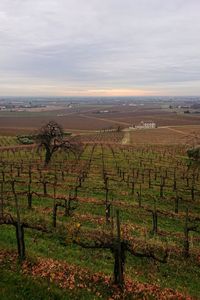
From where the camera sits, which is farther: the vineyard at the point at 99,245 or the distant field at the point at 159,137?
the distant field at the point at 159,137

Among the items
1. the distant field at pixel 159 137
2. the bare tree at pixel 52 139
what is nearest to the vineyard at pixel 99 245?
the bare tree at pixel 52 139

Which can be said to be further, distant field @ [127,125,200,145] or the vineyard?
distant field @ [127,125,200,145]

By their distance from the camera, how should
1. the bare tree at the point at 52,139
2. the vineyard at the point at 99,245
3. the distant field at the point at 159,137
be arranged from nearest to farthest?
the vineyard at the point at 99,245 → the bare tree at the point at 52,139 → the distant field at the point at 159,137

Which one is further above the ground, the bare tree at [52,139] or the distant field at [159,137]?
the bare tree at [52,139]

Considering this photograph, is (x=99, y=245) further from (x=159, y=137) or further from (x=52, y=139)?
(x=159, y=137)

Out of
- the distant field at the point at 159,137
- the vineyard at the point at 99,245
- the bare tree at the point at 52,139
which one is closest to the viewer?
the vineyard at the point at 99,245

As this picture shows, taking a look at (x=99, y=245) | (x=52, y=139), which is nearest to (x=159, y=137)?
(x=52, y=139)

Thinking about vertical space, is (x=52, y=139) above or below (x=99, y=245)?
below

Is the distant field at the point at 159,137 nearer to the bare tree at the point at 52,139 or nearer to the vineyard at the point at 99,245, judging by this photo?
the bare tree at the point at 52,139

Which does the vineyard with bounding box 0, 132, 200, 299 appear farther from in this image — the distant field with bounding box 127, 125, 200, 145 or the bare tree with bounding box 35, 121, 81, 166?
the distant field with bounding box 127, 125, 200, 145

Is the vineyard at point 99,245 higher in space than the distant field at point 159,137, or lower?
higher

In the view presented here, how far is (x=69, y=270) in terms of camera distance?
1358 cm

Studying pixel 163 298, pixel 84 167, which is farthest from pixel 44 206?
pixel 84 167

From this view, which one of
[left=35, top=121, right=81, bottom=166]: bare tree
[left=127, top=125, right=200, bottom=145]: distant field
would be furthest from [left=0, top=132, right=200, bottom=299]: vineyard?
[left=127, top=125, right=200, bottom=145]: distant field
